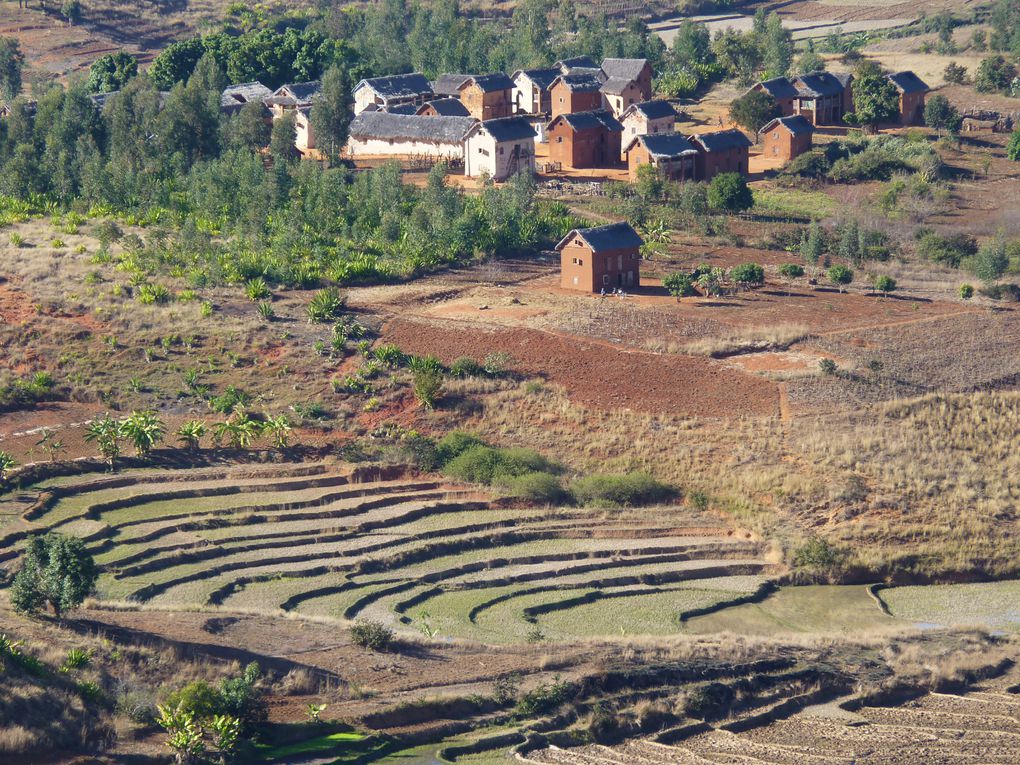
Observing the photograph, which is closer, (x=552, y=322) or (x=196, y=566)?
(x=196, y=566)

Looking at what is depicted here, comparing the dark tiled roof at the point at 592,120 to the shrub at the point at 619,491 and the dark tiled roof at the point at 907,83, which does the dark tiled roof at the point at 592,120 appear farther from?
the shrub at the point at 619,491

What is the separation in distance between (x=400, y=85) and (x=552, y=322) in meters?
43.5

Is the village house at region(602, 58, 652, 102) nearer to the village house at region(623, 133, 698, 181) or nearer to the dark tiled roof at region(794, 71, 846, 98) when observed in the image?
the dark tiled roof at region(794, 71, 846, 98)

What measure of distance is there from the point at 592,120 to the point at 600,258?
26.9 m

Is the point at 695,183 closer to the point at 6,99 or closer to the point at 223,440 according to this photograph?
the point at 223,440

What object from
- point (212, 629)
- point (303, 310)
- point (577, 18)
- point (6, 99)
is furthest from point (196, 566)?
point (577, 18)

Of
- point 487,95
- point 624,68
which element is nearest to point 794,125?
point 624,68

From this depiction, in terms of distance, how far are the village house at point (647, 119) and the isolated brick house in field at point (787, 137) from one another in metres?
5.91

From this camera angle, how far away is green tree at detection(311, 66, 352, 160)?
305 ft

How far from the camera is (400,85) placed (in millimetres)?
101688

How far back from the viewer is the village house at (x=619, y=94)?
102 m

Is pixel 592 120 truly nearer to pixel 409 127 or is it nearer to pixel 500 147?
pixel 500 147

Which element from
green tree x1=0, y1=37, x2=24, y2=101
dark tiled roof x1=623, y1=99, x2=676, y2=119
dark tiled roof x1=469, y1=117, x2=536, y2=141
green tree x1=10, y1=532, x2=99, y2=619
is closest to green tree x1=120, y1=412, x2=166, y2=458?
green tree x1=10, y1=532, x2=99, y2=619

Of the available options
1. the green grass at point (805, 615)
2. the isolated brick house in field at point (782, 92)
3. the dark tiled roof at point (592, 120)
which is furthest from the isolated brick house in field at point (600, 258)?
the isolated brick house in field at point (782, 92)
